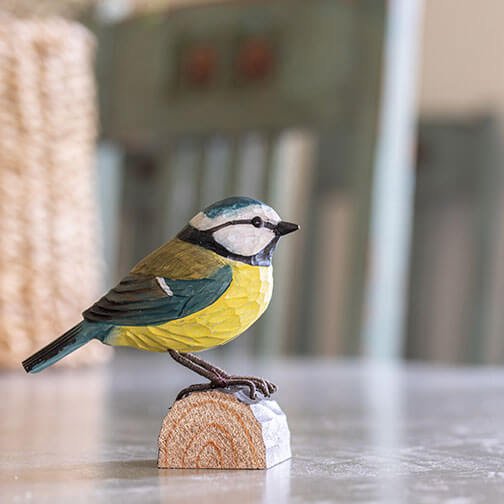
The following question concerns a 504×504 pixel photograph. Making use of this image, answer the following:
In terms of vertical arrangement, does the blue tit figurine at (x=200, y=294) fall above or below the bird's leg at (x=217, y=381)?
above

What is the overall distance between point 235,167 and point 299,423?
2.63 feet

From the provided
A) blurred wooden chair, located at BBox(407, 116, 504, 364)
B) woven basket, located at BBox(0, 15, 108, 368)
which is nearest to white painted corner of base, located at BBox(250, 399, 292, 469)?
woven basket, located at BBox(0, 15, 108, 368)

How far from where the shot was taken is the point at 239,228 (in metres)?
0.45

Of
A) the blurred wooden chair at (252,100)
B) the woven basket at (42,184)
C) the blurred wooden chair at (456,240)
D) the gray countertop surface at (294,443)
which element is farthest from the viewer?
the blurred wooden chair at (456,240)

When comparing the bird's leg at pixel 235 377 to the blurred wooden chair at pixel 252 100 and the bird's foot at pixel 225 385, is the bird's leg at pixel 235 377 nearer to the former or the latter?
the bird's foot at pixel 225 385

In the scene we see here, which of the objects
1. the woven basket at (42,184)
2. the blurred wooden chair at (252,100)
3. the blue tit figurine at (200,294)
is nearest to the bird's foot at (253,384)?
the blue tit figurine at (200,294)

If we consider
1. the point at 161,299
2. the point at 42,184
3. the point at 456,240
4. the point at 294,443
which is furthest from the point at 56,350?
the point at 456,240

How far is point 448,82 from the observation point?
2588 millimetres

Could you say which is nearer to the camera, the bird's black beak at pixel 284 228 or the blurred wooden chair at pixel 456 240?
the bird's black beak at pixel 284 228

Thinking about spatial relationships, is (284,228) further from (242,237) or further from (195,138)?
(195,138)

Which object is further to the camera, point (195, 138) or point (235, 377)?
point (195, 138)

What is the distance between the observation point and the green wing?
0.44 meters

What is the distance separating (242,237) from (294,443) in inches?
5.9

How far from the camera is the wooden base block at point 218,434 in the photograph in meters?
0.43
